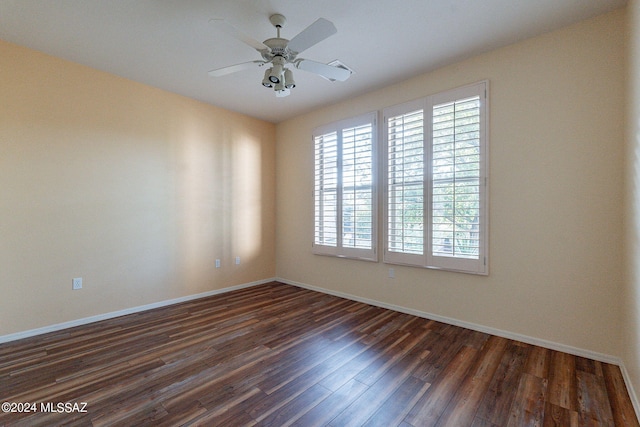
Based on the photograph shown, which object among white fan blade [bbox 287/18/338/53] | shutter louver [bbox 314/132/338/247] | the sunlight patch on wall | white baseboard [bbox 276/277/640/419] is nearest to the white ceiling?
white fan blade [bbox 287/18/338/53]

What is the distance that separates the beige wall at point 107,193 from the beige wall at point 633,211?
4468 mm

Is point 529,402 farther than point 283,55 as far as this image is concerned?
No

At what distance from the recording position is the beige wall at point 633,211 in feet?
6.08

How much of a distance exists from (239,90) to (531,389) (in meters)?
4.26

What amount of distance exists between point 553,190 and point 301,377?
2727 millimetres

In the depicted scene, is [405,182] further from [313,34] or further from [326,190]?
[313,34]

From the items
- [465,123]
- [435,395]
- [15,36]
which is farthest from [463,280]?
[15,36]

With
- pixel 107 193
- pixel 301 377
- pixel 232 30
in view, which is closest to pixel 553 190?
pixel 301 377

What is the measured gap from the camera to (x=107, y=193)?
335 centimetres

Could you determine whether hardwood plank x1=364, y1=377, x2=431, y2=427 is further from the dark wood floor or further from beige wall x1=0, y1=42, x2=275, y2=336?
beige wall x1=0, y1=42, x2=275, y2=336

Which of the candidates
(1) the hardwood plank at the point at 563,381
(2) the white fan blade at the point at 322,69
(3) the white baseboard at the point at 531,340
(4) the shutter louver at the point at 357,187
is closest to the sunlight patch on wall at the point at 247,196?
(4) the shutter louver at the point at 357,187

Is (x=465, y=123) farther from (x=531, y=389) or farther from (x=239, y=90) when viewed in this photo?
(x=239, y=90)

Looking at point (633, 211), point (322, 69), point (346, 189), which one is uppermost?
point (322, 69)

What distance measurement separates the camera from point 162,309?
3670 millimetres
